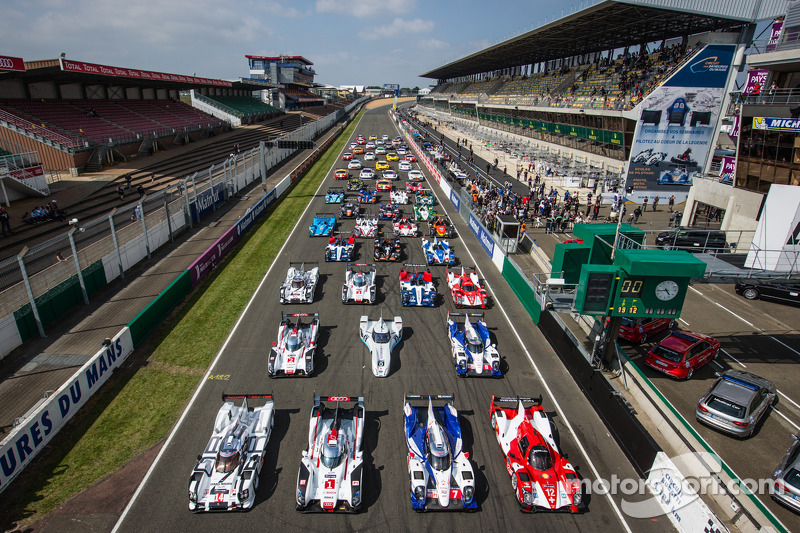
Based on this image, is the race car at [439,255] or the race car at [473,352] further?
the race car at [439,255]

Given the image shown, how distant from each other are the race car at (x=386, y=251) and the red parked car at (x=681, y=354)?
43.9ft

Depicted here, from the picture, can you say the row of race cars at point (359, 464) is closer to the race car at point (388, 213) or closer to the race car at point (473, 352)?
the race car at point (473, 352)

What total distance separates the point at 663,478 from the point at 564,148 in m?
45.9

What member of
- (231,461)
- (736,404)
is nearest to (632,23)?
(736,404)

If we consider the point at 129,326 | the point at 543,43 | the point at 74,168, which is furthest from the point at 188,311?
the point at 543,43

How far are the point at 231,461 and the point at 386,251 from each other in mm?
15436

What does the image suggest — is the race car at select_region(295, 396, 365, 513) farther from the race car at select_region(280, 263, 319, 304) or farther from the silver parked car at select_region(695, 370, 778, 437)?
the silver parked car at select_region(695, 370, 778, 437)

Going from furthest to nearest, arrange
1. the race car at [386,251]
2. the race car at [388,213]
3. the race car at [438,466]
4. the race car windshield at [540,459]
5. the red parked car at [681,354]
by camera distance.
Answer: the race car at [388,213] → the race car at [386,251] → the red parked car at [681,354] → the race car windshield at [540,459] → the race car at [438,466]

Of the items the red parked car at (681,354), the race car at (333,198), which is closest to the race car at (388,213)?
the race car at (333,198)

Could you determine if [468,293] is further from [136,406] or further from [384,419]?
[136,406]

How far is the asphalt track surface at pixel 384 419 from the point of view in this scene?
962cm

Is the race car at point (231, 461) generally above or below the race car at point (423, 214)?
below

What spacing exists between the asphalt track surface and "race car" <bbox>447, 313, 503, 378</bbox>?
0.37 meters

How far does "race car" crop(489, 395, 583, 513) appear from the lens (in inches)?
386
